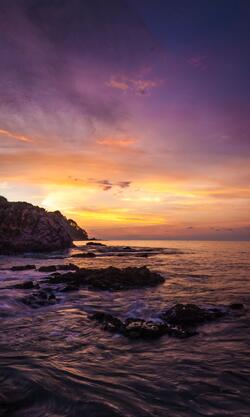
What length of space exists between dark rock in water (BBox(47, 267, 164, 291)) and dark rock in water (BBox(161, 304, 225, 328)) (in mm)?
8094

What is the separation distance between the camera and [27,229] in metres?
64.8

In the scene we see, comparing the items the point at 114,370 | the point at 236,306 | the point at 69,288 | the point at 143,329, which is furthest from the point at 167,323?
the point at 69,288

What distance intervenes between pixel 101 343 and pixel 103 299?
7.70 metres

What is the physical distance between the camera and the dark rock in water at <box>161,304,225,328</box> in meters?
11.9

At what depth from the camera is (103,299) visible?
17.0 m

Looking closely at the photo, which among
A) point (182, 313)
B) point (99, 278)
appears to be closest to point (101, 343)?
point (182, 313)

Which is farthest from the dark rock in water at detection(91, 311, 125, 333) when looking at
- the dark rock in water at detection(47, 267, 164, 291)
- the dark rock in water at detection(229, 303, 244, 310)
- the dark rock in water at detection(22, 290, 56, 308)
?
the dark rock in water at detection(47, 267, 164, 291)

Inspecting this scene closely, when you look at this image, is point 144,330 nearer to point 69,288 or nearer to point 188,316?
point 188,316

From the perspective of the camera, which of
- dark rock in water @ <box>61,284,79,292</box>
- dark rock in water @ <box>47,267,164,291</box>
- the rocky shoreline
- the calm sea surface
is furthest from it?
dark rock in water @ <box>47,267,164,291</box>

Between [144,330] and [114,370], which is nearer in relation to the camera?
[114,370]

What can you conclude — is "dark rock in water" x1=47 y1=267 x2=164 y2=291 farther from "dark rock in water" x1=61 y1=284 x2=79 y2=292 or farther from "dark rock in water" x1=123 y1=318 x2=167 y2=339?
"dark rock in water" x1=123 y1=318 x2=167 y2=339

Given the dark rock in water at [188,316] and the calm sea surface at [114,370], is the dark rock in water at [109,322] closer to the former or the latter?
the calm sea surface at [114,370]

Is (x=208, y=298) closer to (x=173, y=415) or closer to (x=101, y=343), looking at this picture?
(x=101, y=343)

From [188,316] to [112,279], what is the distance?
34.6 feet
